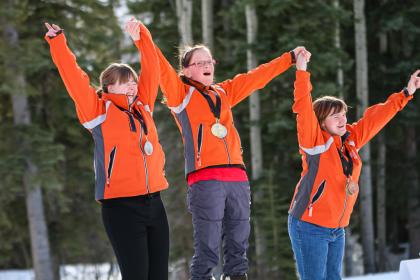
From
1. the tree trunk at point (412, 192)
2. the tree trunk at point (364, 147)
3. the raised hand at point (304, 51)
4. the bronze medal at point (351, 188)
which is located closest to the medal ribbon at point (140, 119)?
the raised hand at point (304, 51)

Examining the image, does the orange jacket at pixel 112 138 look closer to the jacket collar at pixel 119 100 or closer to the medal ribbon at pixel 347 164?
the jacket collar at pixel 119 100

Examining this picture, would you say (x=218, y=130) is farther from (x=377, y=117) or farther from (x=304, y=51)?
(x=377, y=117)

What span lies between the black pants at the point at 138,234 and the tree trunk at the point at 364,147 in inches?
498

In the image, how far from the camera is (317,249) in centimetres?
495

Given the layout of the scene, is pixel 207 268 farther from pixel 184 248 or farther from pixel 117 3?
pixel 117 3

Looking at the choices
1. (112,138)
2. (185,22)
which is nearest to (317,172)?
(112,138)

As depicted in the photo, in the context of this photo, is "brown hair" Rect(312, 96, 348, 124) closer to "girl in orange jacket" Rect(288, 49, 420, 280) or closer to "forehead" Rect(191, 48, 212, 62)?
"girl in orange jacket" Rect(288, 49, 420, 280)

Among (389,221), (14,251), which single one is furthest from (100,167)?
(389,221)

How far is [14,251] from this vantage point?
2147cm

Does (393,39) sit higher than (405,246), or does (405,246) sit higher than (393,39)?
(393,39)

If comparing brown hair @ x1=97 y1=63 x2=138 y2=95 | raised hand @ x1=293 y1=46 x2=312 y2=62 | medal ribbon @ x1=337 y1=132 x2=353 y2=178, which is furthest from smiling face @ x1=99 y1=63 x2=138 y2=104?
medal ribbon @ x1=337 y1=132 x2=353 y2=178

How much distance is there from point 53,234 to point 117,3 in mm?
6435

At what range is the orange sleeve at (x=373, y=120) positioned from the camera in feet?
17.6

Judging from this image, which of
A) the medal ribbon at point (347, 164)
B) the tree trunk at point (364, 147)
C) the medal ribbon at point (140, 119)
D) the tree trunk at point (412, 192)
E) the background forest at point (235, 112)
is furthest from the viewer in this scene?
the tree trunk at point (412, 192)
